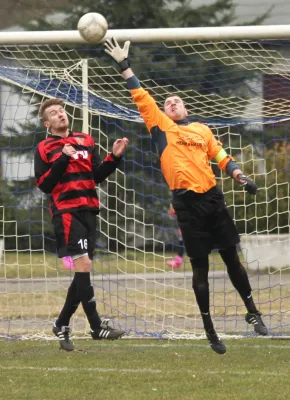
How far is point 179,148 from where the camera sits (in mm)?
7719

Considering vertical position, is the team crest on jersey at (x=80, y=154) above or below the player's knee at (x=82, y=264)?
above

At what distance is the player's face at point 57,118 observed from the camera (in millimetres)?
8047

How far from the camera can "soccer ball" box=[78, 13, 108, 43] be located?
788cm

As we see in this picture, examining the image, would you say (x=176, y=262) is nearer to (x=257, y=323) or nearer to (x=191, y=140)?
(x=257, y=323)

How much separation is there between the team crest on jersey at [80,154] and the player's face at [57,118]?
0.26 metres

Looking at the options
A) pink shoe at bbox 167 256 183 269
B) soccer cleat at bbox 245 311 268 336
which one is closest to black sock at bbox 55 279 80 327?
soccer cleat at bbox 245 311 268 336

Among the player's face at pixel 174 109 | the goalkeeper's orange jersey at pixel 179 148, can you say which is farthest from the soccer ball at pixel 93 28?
the player's face at pixel 174 109

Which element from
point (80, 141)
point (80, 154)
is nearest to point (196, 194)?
point (80, 154)

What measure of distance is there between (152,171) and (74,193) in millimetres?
3706

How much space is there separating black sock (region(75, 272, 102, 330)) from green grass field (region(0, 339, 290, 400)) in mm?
316

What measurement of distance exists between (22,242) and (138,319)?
8.09m

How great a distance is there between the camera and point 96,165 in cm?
814

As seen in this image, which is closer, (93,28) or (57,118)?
(93,28)

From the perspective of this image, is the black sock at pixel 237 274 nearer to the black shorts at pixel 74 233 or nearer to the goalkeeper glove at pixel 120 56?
the black shorts at pixel 74 233
